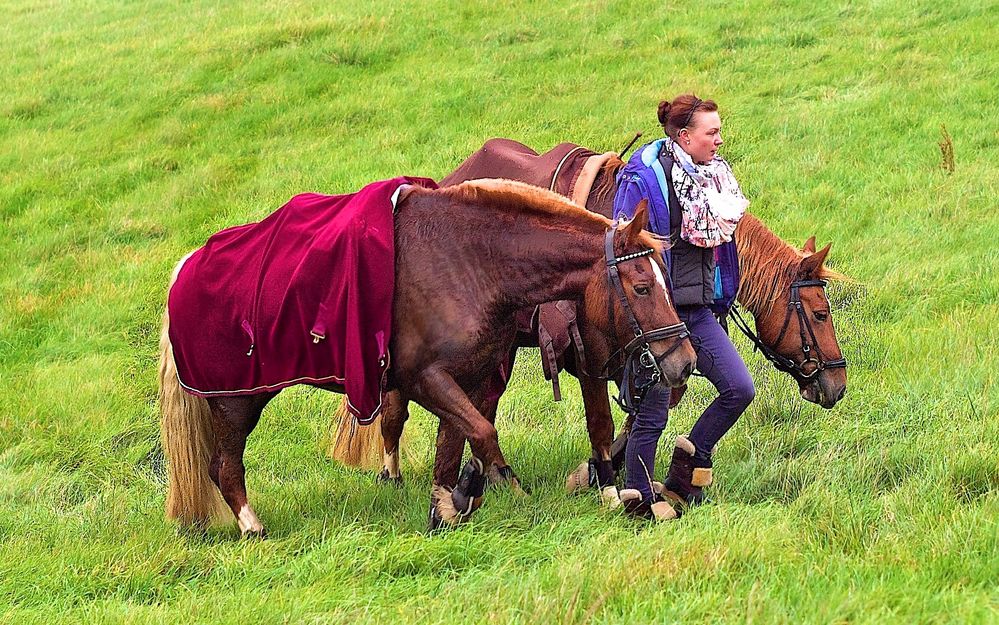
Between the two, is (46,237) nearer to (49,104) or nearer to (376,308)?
(49,104)

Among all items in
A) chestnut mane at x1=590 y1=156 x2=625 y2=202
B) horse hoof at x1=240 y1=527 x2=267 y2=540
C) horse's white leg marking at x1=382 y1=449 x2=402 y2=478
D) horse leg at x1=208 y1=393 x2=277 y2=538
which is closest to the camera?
horse hoof at x1=240 y1=527 x2=267 y2=540

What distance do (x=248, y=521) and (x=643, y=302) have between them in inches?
95.0

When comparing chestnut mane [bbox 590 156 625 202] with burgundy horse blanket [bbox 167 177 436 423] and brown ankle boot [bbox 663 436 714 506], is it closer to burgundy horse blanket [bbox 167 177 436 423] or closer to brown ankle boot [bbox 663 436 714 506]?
burgundy horse blanket [bbox 167 177 436 423]

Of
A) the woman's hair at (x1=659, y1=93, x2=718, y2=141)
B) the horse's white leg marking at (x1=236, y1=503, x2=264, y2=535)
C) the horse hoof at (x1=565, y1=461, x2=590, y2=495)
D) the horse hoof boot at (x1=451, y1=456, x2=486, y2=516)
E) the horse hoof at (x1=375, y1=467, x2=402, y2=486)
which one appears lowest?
the horse hoof at (x1=375, y1=467, x2=402, y2=486)

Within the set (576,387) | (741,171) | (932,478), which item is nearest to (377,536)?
(932,478)

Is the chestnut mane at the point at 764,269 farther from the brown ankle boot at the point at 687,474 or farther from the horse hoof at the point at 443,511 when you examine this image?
the horse hoof at the point at 443,511

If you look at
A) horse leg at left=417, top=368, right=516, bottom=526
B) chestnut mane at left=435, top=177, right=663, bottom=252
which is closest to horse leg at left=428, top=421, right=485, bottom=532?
horse leg at left=417, top=368, right=516, bottom=526

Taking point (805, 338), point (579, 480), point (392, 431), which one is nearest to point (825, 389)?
point (805, 338)

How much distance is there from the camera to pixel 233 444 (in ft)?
18.4

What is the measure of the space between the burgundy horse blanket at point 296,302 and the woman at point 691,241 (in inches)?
47.6

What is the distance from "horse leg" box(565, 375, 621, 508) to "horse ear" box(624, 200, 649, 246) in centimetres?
135

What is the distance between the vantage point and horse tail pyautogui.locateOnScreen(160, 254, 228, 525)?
5590 mm

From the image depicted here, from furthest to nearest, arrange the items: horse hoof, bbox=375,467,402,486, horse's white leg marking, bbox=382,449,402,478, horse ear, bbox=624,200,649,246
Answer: horse's white leg marking, bbox=382,449,402,478
horse hoof, bbox=375,467,402,486
horse ear, bbox=624,200,649,246

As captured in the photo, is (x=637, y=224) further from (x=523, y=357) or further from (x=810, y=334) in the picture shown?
(x=523, y=357)
